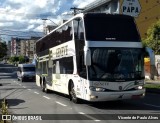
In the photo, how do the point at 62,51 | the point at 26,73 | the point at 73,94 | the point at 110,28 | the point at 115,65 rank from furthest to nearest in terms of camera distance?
1. the point at 26,73
2. the point at 62,51
3. the point at 73,94
4. the point at 110,28
5. the point at 115,65

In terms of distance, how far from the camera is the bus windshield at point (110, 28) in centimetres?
1576

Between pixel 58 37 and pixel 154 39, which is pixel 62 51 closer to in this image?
pixel 58 37

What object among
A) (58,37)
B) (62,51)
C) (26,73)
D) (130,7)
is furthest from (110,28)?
(26,73)

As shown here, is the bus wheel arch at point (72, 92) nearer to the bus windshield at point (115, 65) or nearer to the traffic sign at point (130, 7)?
the bus windshield at point (115, 65)

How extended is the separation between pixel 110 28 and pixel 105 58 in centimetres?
142

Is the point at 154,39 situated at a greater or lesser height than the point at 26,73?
greater

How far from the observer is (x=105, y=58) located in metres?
15.3

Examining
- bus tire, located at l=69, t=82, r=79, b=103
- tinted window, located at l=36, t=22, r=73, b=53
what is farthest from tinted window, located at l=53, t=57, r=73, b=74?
tinted window, located at l=36, t=22, r=73, b=53

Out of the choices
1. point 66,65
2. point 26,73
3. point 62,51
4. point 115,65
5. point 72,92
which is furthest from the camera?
point 26,73

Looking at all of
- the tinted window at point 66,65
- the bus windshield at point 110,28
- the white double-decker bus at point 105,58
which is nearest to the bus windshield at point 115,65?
the white double-decker bus at point 105,58

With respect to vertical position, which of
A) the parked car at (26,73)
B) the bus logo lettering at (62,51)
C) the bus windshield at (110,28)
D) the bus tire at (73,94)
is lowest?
the bus tire at (73,94)

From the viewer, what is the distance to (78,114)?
13586 millimetres

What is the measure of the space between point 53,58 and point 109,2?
5278cm

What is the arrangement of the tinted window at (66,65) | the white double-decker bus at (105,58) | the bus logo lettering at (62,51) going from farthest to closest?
1. the bus logo lettering at (62,51)
2. the tinted window at (66,65)
3. the white double-decker bus at (105,58)
